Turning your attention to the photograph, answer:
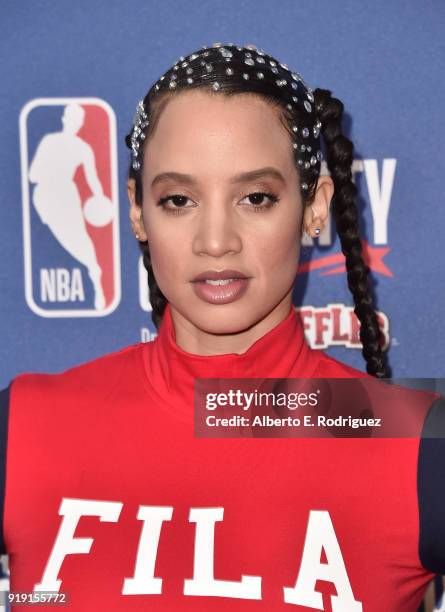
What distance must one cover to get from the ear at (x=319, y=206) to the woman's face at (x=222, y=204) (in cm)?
9

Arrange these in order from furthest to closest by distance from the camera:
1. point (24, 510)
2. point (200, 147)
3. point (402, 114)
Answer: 1. point (402, 114)
2. point (24, 510)
3. point (200, 147)

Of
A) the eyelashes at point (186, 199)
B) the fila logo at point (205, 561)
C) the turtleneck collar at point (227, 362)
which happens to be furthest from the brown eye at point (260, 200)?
the fila logo at point (205, 561)

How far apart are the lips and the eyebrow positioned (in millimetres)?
135

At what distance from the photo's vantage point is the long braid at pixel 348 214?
1.38 metres

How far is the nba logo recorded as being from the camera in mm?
1745

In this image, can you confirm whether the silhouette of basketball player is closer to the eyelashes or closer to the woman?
the woman

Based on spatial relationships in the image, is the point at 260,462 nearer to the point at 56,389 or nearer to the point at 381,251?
the point at 56,389

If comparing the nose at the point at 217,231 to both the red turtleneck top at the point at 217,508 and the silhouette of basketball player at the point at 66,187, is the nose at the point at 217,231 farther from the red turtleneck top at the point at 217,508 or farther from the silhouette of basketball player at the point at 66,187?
the silhouette of basketball player at the point at 66,187

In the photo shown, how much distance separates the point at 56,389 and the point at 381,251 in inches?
31.1

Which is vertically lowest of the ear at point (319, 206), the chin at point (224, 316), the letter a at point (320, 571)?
the letter a at point (320, 571)

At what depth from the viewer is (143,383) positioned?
1.33 metres

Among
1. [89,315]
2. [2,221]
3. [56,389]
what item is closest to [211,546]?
[56,389]

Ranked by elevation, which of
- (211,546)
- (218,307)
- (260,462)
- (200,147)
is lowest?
(211,546)

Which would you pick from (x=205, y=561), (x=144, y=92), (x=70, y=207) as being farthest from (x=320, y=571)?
(x=144, y=92)
